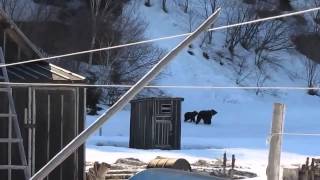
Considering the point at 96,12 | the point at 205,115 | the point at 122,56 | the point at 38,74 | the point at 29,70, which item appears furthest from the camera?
the point at 96,12

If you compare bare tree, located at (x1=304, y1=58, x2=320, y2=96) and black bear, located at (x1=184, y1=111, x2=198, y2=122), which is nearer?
black bear, located at (x1=184, y1=111, x2=198, y2=122)

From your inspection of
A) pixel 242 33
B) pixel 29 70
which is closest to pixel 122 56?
pixel 242 33

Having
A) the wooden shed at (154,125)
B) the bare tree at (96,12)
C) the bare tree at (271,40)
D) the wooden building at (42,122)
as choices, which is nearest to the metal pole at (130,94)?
the wooden building at (42,122)

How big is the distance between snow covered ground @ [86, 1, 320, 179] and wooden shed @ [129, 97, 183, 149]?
2.08 feet

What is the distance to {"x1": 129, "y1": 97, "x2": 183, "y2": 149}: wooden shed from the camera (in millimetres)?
23688

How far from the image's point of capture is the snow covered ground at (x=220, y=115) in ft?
71.1

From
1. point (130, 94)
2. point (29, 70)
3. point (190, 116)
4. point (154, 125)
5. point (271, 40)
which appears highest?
point (271, 40)

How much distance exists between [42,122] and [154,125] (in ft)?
43.5

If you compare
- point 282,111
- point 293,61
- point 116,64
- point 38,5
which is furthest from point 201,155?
point 293,61

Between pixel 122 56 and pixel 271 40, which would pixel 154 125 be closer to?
pixel 122 56

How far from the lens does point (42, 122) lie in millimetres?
10672

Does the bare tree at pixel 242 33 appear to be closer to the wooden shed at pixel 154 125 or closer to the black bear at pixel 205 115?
the black bear at pixel 205 115

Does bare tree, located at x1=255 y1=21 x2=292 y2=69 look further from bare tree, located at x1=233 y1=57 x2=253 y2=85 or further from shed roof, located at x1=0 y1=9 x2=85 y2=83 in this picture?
shed roof, located at x1=0 y1=9 x2=85 y2=83

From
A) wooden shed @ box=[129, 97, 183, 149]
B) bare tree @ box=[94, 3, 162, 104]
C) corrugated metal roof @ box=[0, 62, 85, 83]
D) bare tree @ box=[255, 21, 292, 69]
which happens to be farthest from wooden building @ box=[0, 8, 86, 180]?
bare tree @ box=[255, 21, 292, 69]
